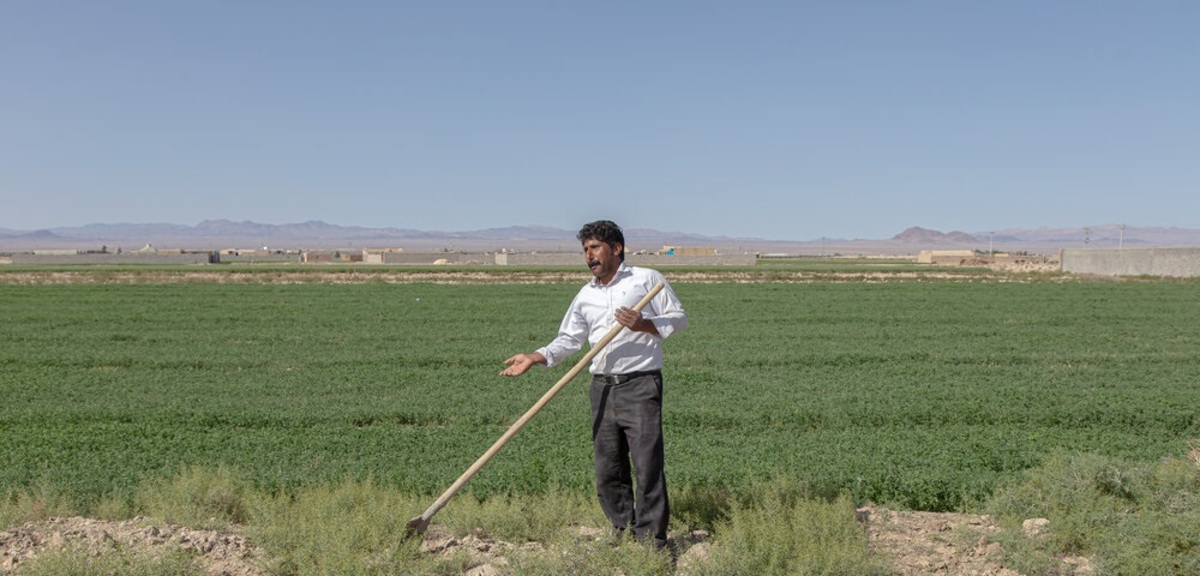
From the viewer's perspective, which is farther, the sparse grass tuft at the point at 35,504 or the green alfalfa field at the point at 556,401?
the green alfalfa field at the point at 556,401

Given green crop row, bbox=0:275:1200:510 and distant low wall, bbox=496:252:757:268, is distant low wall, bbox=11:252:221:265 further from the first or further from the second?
green crop row, bbox=0:275:1200:510

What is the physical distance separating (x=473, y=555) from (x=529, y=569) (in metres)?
0.63

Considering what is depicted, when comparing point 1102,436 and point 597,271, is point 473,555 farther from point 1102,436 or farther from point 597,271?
point 1102,436

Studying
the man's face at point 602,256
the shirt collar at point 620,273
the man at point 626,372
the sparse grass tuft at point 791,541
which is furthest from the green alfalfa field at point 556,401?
the man's face at point 602,256

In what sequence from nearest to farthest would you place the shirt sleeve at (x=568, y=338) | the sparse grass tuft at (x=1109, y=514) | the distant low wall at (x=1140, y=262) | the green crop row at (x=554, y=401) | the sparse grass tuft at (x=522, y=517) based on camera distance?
1. the sparse grass tuft at (x=1109, y=514)
2. the shirt sleeve at (x=568, y=338)
3. the sparse grass tuft at (x=522, y=517)
4. the green crop row at (x=554, y=401)
5. the distant low wall at (x=1140, y=262)

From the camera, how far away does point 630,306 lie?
5.58 meters

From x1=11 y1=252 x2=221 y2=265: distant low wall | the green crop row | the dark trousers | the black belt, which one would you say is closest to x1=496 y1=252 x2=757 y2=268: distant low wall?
x1=11 y1=252 x2=221 y2=265: distant low wall

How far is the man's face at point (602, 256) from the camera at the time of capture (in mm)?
5559

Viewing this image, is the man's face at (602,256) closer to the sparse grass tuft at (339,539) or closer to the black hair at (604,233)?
the black hair at (604,233)

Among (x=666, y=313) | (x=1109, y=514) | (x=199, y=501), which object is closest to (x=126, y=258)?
(x=199, y=501)

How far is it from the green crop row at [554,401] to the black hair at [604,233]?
8.12 feet

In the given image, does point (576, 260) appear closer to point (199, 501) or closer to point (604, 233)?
point (199, 501)

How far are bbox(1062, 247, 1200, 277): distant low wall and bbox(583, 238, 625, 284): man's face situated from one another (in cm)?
4429

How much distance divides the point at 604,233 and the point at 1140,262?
46493 millimetres
